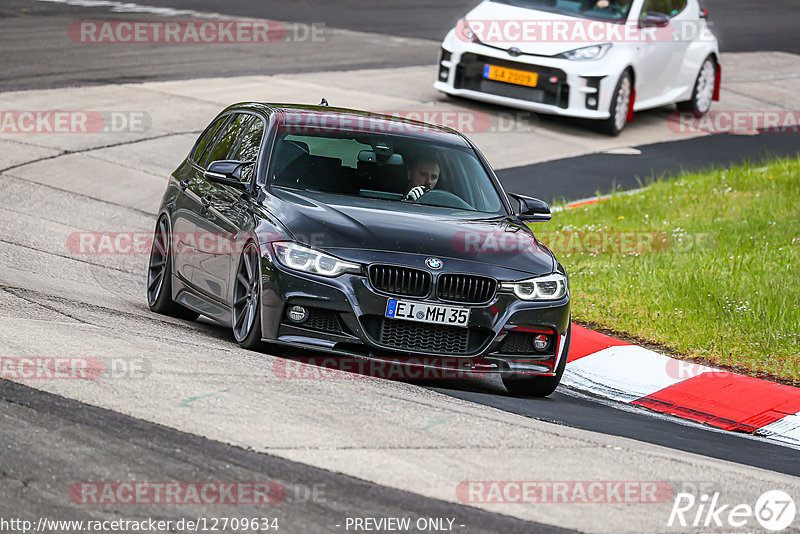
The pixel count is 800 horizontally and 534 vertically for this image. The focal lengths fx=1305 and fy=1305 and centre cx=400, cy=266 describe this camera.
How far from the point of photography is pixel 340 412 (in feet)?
20.4

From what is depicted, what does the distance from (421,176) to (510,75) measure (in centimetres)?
977

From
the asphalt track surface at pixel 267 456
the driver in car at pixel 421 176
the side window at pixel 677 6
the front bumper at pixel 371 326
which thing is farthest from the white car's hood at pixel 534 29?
the front bumper at pixel 371 326

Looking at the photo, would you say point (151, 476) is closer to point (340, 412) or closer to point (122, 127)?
point (340, 412)

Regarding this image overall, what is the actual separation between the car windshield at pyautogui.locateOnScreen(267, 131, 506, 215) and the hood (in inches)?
6.9

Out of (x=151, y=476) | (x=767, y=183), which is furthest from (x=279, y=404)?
(x=767, y=183)

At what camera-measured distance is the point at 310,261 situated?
748cm

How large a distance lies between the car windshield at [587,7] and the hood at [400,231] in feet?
35.8

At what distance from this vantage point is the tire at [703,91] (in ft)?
67.1

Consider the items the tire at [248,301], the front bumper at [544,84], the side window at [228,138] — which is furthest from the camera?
the front bumper at [544,84]

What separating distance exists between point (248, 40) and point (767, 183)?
12015 mm

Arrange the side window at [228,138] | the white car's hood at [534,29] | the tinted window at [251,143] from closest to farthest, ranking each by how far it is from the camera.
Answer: the tinted window at [251,143], the side window at [228,138], the white car's hood at [534,29]

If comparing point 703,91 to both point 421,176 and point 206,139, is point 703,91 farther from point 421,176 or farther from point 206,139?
point 421,176

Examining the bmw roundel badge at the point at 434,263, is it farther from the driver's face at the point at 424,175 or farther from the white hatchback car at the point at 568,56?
the white hatchback car at the point at 568,56

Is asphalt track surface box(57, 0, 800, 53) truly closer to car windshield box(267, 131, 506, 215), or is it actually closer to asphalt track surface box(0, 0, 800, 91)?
asphalt track surface box(0, 0, 800, 91)
